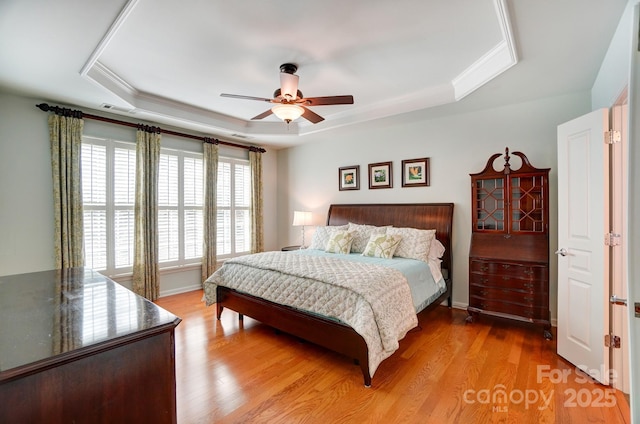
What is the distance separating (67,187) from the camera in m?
3.51

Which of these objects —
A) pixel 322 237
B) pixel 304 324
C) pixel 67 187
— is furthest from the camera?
pixel 322 237

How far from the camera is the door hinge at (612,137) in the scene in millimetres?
2139

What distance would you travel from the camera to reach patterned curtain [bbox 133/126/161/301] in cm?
410

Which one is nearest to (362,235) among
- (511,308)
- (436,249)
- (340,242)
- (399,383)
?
(340,242)

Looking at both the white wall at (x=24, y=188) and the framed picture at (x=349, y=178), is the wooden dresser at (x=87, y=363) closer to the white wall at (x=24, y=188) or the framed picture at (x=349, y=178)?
the white wall at (x=24, y=188)

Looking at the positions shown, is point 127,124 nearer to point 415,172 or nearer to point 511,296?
point 415,172

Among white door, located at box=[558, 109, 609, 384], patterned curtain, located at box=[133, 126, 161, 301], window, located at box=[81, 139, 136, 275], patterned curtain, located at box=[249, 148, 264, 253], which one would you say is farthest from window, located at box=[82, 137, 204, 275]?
white door, located at box=[558, 109, 609, 384]

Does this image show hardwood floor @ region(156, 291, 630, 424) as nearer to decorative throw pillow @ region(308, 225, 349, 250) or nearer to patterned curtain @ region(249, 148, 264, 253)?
decorative throw pillow @ region(308, 225, 349, 250)

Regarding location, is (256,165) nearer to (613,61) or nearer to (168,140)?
(168,140)

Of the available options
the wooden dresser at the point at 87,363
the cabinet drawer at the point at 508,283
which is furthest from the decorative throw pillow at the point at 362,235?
the wooden dresser at the point at 87,363

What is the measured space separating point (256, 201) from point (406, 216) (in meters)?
2.78

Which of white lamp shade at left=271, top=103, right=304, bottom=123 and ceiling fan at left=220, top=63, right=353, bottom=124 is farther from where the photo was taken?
white lamp shade at left=271, top=103, right=304, bottom=123

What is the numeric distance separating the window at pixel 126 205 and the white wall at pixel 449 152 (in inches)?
78.2

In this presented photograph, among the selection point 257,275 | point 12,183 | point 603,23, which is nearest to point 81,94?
point 12,183
